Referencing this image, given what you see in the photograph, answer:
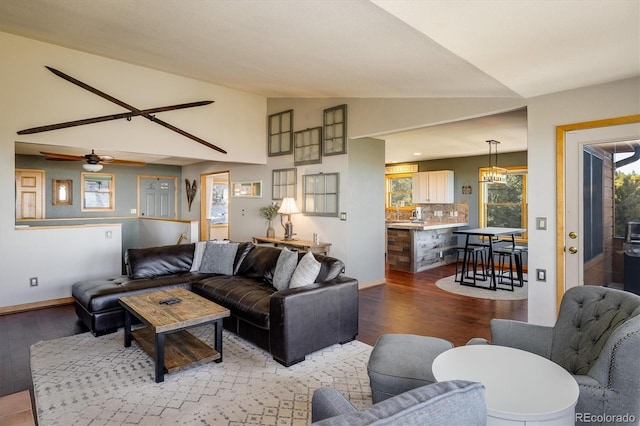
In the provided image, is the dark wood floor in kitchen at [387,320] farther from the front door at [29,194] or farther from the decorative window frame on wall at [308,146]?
the front door at [29,194]

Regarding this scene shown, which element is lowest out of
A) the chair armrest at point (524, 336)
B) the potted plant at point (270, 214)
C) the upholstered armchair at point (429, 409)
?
the chair armrest at point (524, 336)

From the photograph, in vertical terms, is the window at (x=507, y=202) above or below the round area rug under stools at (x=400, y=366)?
above

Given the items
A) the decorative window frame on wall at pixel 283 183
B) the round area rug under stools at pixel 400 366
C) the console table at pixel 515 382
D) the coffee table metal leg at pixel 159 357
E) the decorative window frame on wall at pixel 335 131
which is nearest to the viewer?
the console table at pixel 515 382

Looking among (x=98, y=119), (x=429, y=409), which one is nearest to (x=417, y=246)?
(x=98, y=119)

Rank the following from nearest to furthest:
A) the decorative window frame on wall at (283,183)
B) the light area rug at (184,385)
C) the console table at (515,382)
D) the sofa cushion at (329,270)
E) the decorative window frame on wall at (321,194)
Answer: the console table at (515,382)
the light area rug at (184,385)
the sofa cushion at (329,270)
the decorative window frame on wall at (321,194)
the decorative window frame on wall at (283,183)

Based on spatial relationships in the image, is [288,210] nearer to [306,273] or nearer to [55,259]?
[306,273]

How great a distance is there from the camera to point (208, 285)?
3973mm

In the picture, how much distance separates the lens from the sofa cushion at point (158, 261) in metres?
4.29

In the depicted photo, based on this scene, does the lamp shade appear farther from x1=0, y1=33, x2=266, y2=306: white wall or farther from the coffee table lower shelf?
the coffee table lower shelf

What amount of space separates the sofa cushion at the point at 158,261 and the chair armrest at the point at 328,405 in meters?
3.65

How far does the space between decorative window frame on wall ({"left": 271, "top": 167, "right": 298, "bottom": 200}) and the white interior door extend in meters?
4.00

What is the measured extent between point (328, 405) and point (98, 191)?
348 inches

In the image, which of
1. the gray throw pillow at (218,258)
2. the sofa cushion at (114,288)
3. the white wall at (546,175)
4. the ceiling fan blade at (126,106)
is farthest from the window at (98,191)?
the white wall at (546,175)

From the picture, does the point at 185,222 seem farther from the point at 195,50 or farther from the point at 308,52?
the point at 308,52
